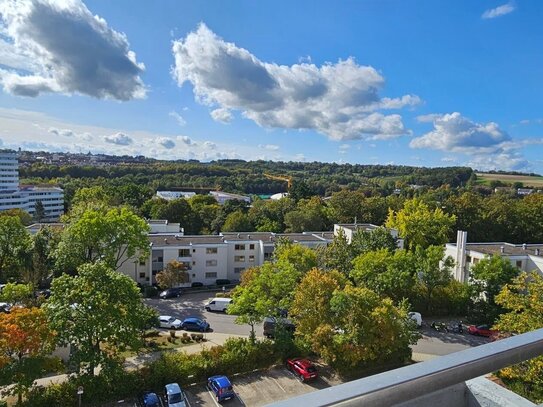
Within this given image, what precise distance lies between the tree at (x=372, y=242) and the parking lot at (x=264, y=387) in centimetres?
1020

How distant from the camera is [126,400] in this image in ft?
44.9

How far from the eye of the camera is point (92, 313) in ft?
42.5

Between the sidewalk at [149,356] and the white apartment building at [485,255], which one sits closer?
the sidewalk at [149,356]

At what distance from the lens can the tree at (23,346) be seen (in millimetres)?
11492

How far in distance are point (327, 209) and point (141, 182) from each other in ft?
173

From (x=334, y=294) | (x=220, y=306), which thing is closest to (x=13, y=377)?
(x=334, y=294)

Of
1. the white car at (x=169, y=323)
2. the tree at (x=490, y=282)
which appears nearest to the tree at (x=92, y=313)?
the white car at (x=169, y=323)

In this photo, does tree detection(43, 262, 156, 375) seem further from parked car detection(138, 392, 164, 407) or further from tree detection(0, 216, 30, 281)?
tree detection(0, 216, 30, 281)

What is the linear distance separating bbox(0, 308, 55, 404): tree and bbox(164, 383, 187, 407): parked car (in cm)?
409

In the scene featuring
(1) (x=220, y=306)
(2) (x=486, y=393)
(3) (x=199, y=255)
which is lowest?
(1) (x=220, y=306)

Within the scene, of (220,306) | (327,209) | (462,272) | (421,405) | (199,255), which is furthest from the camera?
(327,209)

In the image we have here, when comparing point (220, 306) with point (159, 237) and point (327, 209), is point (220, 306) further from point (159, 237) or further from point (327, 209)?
point (327, 209)

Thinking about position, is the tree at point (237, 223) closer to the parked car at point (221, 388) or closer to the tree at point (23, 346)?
the parked car at point (221, 388)

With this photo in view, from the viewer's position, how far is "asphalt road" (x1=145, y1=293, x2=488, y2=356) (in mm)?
18953
